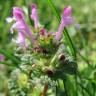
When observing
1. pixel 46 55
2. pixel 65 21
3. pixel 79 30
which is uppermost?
pixel 79 30

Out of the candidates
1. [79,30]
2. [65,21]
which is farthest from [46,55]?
[79,30]

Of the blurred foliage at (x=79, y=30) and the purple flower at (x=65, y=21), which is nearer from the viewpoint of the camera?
the purple flower at (x=65, y=21)

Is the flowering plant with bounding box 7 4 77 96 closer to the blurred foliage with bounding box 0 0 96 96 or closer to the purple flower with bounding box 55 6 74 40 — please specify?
the purple flower with bounding box 55 6 74 40

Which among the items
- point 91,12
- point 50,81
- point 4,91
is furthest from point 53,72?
point 91,12

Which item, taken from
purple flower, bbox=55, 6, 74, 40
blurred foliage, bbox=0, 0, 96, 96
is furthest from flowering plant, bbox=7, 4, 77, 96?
blurred foliage, bbox=0, 0, 96, 96

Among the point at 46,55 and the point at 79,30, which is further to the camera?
the point at 79,30

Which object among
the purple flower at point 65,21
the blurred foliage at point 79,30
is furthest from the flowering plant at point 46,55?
the blurred foliage at point 79,30

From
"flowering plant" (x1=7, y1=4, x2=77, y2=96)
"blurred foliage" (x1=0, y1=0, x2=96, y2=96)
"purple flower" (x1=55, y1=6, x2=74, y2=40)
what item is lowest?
"flowering plant" (x1=7, y1=4, x2=77, y2=96)

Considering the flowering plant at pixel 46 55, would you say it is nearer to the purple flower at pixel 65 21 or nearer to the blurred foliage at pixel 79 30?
the purple flower at pixel 65 21

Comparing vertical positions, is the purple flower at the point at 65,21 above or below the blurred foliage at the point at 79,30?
below

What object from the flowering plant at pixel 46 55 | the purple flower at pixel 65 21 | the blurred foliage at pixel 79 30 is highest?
the blurred foliage at pixel 79 30

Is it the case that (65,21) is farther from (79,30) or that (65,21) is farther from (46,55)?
(79,30)
